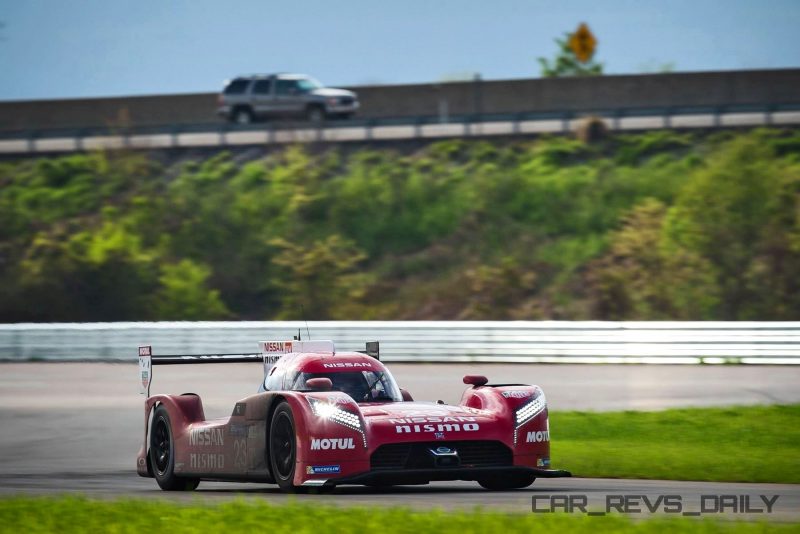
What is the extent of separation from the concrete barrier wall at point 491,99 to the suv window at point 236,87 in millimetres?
2337

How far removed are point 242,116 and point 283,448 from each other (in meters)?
38.8

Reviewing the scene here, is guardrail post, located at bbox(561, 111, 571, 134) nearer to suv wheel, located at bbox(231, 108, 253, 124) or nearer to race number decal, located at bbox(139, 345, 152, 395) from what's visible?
suv wheel, located at bbox(231, 108, 253, 124)

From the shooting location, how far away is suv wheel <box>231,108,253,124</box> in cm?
4838

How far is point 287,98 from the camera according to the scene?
155 ft

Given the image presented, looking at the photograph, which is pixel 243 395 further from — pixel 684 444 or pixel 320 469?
pixel 320 469

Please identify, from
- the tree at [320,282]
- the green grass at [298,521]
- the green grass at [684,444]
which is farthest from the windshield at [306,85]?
the green grass at [298,521]

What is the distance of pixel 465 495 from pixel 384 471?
0.68 metres

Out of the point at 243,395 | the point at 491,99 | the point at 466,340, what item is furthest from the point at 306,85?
the point at 243,395

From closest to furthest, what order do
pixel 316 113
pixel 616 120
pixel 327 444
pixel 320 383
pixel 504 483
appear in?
pixel 327 444, pixel 320 383, pixel 504 483, pixel 616 120, pixel 316 113

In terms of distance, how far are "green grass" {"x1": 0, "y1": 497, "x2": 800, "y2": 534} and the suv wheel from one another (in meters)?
39.4

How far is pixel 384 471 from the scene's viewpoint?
33.6ft

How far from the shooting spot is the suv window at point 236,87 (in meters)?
48.3

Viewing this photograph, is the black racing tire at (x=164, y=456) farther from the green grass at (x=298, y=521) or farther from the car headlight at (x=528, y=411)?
the car headlight at (x=528, y=411)

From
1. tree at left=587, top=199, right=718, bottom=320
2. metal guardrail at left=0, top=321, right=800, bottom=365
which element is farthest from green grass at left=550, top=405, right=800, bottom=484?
tree at left=587, top=199, right=718, bottom=320
